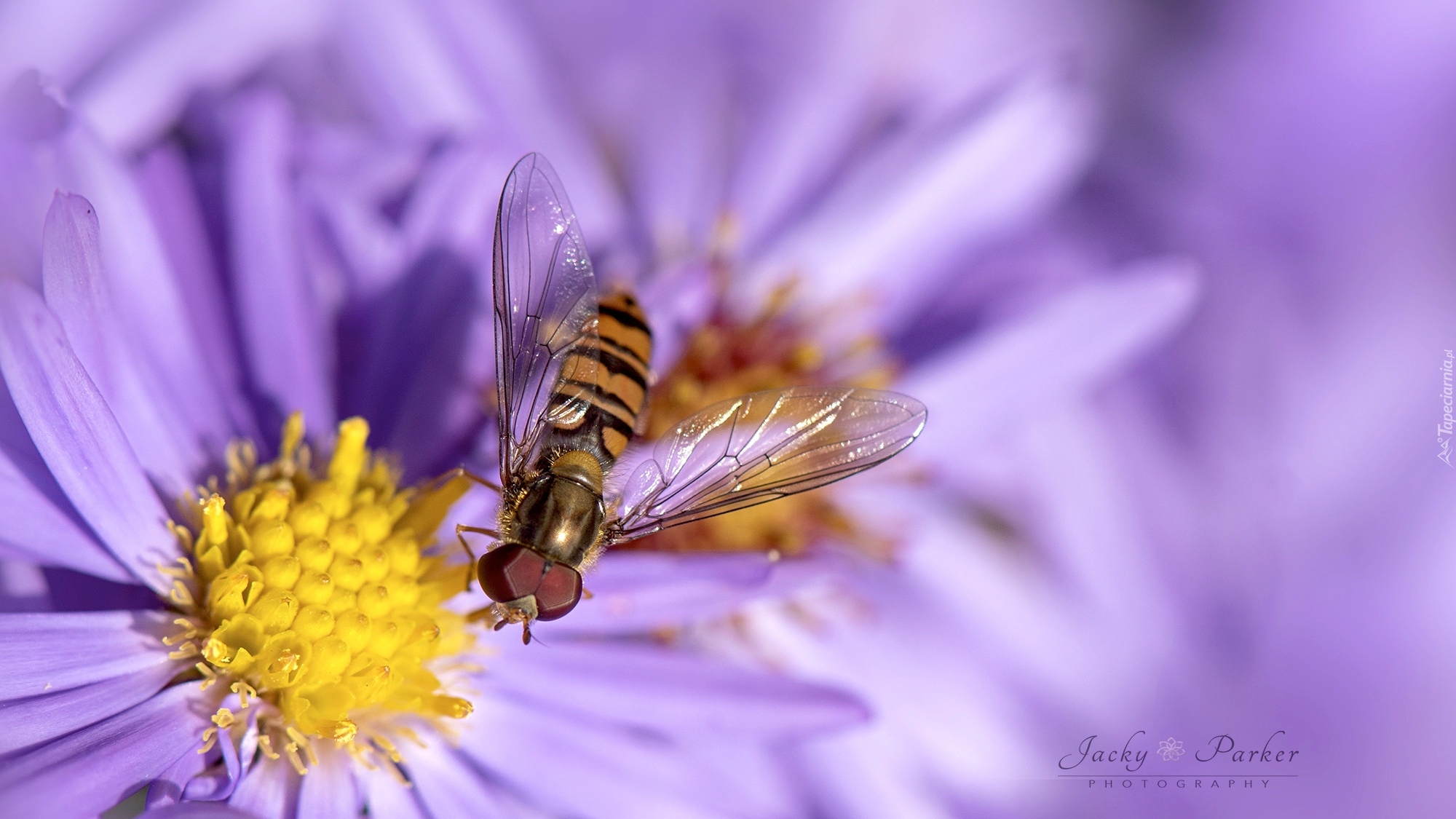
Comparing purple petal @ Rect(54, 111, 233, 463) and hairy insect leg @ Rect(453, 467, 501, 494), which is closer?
purple petal @ Rect(54, 111, 233, 463)

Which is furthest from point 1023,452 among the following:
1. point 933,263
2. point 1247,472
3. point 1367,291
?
point 1367,291

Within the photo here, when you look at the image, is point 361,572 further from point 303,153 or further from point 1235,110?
point 1235,110

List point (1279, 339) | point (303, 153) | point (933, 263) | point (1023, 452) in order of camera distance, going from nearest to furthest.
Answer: point (303, 153)
point (933, 263)
point (1023, 452)
point (1279, 339)

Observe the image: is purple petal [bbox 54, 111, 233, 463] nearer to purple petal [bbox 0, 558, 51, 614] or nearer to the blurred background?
the blurred background

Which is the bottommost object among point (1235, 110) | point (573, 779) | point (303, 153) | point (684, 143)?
point (573, 779)
